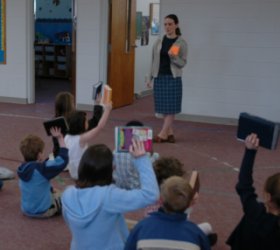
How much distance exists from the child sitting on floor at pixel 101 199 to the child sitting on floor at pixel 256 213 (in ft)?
1.43

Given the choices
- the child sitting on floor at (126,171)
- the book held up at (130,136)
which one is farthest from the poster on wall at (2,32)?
the book held up at (130,136)

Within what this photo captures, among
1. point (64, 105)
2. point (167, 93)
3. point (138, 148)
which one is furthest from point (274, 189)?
point (167, 93)

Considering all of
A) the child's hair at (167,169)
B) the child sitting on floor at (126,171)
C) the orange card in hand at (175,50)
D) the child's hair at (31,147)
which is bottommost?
the child sitting on floor at (126,171)

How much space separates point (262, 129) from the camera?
7.73 ft

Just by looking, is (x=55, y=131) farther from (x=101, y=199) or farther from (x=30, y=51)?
(x=30, y=51)

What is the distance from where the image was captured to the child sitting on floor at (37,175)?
344 centimetres

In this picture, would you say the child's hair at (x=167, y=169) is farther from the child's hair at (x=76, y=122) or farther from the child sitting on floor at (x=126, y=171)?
the child's hair at (x=76, y=122)

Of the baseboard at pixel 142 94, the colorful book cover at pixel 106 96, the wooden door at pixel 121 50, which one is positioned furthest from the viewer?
the baseboard at pixel 142 94

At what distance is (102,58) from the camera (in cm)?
819

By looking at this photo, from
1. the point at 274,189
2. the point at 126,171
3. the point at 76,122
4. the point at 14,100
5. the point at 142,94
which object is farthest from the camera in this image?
the point at 142,94

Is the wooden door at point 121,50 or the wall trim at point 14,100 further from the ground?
the wooden door at point 121,50

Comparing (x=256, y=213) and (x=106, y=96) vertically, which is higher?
(x=106, y=96)

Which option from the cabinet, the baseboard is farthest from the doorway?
the baseboard

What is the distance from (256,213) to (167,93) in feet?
13.1
